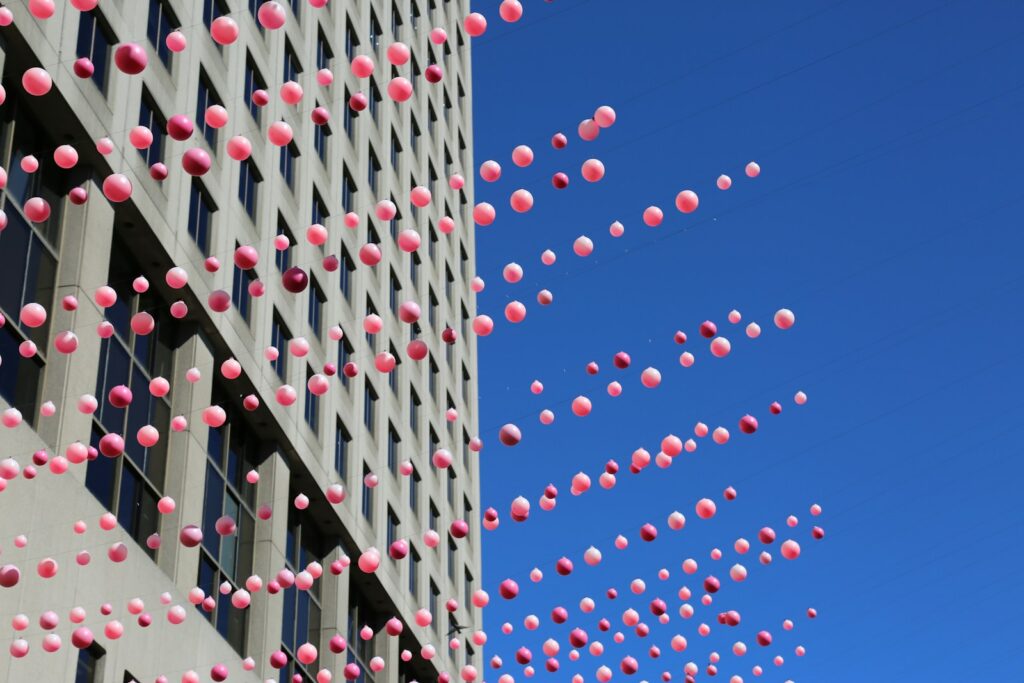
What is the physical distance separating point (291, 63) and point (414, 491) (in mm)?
11698

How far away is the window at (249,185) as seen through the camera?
91.8 feet

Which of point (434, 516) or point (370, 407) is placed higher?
point (370, 407)

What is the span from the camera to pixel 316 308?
103ft

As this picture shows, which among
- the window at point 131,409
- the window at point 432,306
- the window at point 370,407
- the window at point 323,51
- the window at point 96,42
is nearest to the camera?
the window at point 131,409

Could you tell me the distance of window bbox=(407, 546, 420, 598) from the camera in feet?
119

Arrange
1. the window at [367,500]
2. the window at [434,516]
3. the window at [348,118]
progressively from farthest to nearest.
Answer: the window at [434,516] → the window at [348,118] → the window at [367,500]

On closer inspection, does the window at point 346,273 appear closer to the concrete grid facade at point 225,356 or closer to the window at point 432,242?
the concrete grid facade at point 225,356

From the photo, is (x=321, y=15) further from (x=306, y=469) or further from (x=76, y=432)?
(x=76, y=432)

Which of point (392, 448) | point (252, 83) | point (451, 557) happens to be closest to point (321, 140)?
point (252, 83)

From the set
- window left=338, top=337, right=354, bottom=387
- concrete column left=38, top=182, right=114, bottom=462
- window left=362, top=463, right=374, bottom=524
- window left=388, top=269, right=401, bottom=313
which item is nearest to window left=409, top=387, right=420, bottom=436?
window left=388, top=269, right=401, bottom=313

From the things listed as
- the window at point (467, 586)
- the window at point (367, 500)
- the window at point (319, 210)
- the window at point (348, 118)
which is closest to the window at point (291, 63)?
the window at point (319, 210)

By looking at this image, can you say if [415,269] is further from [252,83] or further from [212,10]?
[212,10]

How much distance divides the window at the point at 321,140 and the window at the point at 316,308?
3227 millimetres

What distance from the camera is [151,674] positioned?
68.0ft
